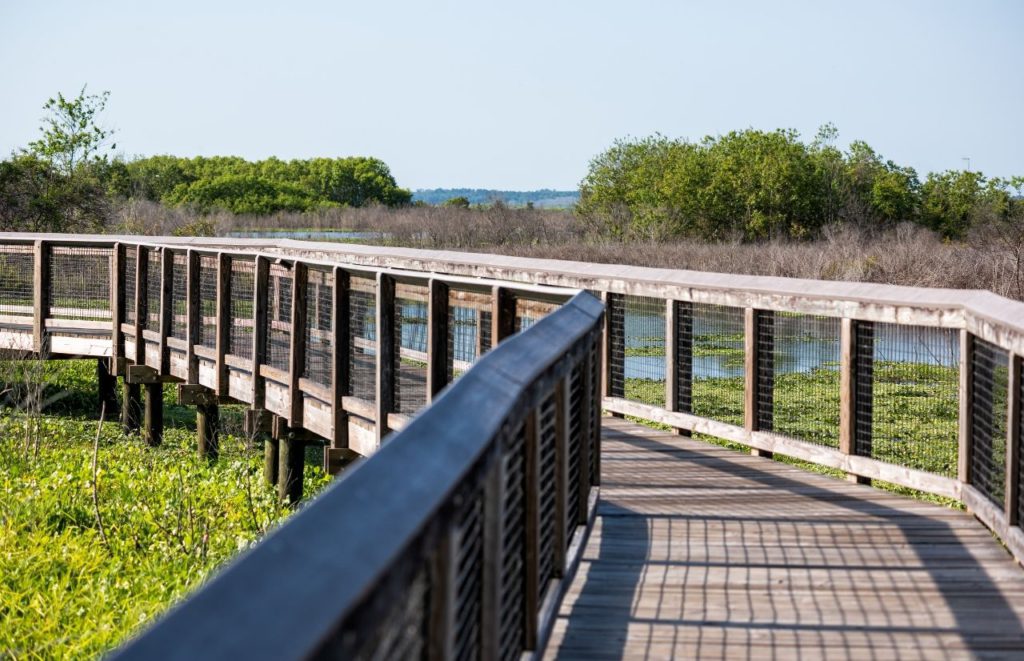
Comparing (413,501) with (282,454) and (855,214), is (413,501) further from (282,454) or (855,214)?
(855,214)

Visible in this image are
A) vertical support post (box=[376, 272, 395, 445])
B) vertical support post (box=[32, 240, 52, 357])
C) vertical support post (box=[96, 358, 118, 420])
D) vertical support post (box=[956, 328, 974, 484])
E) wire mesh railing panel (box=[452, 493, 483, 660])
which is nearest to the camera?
wire mesh railing panel (box=[452, 493, 483, 660])

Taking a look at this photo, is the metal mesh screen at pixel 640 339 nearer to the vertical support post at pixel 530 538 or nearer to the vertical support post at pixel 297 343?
the vertical support post at pixel 297 343

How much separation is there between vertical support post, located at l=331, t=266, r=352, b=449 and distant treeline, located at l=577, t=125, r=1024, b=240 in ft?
122

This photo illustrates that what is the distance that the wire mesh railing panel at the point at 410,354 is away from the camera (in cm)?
905

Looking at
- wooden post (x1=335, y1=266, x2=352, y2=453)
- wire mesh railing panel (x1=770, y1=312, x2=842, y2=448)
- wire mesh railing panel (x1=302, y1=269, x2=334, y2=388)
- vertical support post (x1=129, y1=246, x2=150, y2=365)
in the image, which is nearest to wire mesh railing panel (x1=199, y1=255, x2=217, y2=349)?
vertical support post (x1=129, y1=246, x2=150, y2=365)

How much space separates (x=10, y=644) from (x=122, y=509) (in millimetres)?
3651

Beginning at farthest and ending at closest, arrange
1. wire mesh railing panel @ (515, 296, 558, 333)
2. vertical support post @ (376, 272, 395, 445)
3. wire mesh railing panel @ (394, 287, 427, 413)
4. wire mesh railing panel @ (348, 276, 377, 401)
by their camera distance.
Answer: wire mesh railing panel @ (348, 276, 377, 401), wire mesh railing panel @ (394, 287, 427, 413), vertical support post @ (376, 272, 395, 445), wire mesh railing panel @ (515, 296, 558, 333)

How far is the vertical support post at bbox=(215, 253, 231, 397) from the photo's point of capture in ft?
42.0

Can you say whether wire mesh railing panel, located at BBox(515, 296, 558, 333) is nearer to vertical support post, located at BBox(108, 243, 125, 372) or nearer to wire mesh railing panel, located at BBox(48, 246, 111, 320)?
vertical support post, located at BBox(108, 243, 125, 372)

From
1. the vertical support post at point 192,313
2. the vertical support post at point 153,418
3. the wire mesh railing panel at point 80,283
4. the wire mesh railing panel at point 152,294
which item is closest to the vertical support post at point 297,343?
the vertical support post at point 192,313

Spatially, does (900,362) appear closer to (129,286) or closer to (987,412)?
(987,412)

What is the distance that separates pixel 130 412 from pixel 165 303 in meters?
5.24

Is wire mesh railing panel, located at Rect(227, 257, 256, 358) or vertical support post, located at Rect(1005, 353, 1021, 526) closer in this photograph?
vertical support post, located at Rect(1005, 353, 1021, 526)

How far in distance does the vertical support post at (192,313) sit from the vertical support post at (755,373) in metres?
7.38
